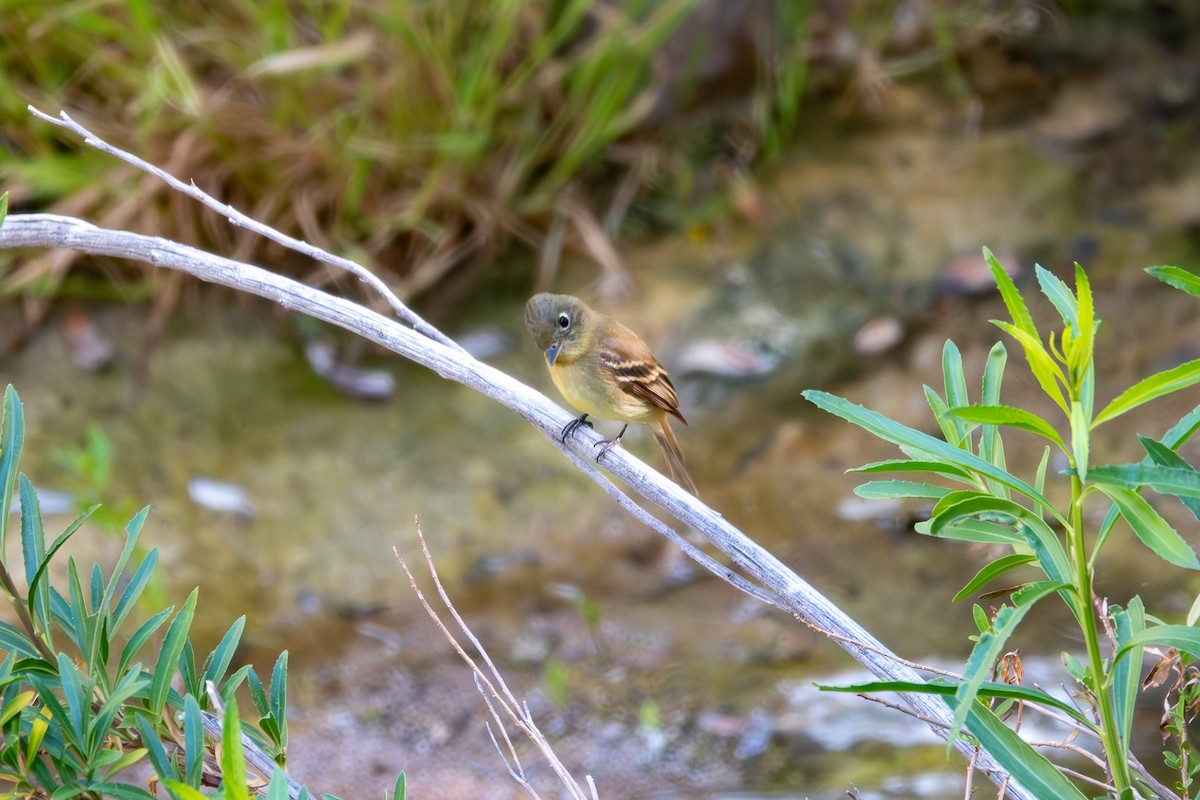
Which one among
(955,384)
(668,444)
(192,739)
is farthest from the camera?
(668,444)

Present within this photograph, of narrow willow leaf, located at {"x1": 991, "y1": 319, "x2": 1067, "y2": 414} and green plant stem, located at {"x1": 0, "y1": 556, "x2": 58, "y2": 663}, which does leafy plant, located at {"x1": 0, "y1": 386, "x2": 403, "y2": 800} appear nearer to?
green plant stem, located at {"x1": 0, "y1": 556, "x2": 58, "y2": 663}

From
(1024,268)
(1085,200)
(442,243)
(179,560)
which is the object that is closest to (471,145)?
(442,243)

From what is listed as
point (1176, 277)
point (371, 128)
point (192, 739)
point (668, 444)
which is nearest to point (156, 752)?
point (192, 739)

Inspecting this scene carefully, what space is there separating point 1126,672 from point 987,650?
1.28ft

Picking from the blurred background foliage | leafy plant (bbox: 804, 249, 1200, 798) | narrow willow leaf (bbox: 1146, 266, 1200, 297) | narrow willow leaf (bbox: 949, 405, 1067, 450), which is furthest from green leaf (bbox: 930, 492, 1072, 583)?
the blurred background foliage

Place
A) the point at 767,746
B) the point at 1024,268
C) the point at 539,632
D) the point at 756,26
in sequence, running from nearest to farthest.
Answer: the point at 767,746 → the point at 539,632 → the point at 1024,268 → the point at 756,26

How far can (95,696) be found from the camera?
1.74 metres

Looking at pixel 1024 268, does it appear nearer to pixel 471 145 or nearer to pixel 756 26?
pixel 756 26

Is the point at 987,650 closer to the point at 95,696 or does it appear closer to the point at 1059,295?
the point at 1059,295

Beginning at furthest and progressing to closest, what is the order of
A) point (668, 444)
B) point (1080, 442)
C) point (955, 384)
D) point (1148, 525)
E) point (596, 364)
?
point (668, 444)
point (596, 364)
point (955, 384)
point (1148, 525)
point (1080, 442)

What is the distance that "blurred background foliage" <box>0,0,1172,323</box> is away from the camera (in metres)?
4.83

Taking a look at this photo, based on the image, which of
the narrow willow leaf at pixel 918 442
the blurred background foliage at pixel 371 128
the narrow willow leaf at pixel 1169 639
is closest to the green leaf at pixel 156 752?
the narrow willow leaf at pixel 918 442

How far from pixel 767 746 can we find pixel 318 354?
2.52m

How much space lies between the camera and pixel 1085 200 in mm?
5316
